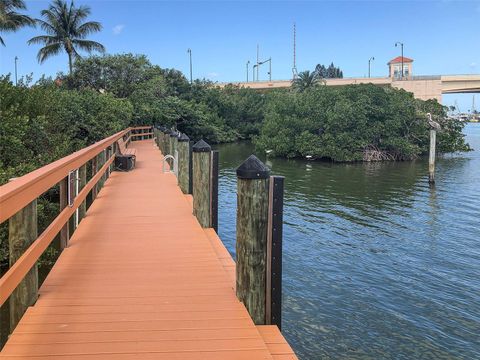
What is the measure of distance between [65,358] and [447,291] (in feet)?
29.2

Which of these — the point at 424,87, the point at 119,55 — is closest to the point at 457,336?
the point at 119,55

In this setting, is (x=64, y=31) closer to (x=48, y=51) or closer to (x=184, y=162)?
(x=48, y=51)

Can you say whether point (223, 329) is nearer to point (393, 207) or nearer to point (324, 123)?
point (393, 207)

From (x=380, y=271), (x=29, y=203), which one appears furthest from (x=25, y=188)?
(x=380, y=271)

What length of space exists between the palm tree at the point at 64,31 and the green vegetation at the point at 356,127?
724 inches

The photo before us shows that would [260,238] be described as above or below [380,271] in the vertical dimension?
above

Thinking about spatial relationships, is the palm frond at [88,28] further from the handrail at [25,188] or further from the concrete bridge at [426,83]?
the handrail at [25,188]

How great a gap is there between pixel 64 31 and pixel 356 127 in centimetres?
2670

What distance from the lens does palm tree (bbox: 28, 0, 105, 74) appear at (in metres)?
41.5

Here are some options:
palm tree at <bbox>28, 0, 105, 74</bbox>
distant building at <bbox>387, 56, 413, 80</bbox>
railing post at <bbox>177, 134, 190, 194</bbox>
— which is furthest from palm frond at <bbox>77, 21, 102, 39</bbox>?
distant building at <bbox>387, 56, 413, 80</bbox>

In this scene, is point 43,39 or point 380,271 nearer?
point 380,271

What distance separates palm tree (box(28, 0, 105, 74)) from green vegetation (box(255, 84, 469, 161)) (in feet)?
60.3

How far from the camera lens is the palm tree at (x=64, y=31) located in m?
41.5

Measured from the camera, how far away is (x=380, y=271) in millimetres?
11234
